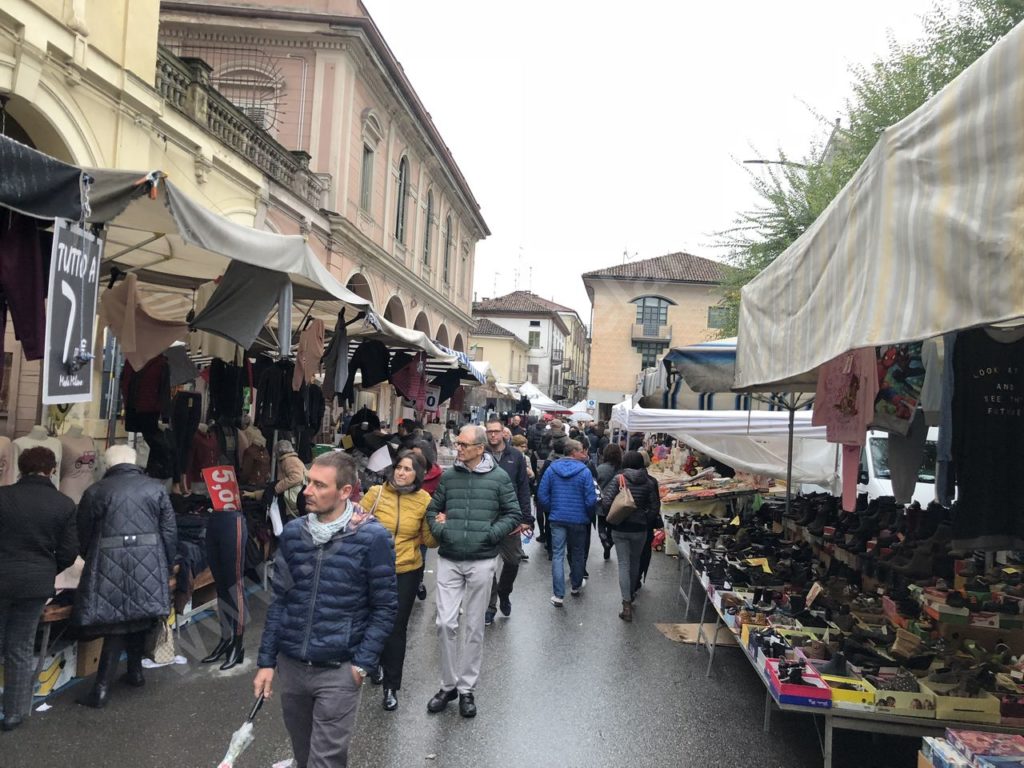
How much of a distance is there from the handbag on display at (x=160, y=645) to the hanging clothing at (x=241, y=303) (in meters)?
2.25

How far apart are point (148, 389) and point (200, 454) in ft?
4.18

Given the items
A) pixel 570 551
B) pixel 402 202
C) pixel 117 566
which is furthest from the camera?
pixel 402 202

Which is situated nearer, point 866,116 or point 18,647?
point 18,647

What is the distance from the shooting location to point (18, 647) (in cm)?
439

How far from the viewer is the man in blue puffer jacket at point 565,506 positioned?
26.8 ft

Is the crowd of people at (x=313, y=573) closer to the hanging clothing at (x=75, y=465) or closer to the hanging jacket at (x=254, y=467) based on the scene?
the hanging clothing at (x=75, y=465)

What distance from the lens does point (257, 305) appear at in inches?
218

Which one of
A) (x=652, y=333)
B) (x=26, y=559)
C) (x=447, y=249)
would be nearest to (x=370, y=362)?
(x=26, y=559)

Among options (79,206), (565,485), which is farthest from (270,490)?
(79,206)

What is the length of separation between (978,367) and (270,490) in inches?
230

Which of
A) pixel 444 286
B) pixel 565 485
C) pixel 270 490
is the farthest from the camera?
pixel 444 286

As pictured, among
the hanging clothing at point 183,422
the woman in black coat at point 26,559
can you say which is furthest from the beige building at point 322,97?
A: the woman in black coat at point 26,559

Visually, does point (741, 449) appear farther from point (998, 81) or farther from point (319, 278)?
point (998, 81)

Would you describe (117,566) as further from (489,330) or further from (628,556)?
(489,330)
